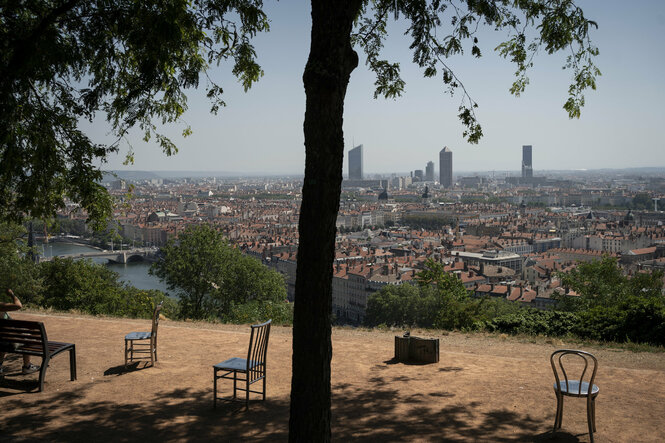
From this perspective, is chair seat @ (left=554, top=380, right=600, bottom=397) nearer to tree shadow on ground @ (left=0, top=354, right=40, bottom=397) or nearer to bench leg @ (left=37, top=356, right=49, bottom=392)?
bench leg @ (left=37, top=356, right=49, bottom=392)

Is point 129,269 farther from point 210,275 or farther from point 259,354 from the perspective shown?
point 259,354

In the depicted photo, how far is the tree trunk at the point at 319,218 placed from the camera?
3.19m

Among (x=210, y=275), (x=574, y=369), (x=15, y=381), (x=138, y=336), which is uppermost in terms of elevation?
(x=138, y=336)

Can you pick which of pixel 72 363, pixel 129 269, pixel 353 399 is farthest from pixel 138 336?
pixel 129 269

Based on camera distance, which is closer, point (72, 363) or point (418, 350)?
point (72, 363)

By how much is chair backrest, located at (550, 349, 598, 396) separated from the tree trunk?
1.69 m

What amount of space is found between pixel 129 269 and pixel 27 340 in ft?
197

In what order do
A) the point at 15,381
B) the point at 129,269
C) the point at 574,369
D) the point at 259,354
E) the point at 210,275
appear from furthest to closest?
the point at 129,269 < the point at 210,275 < the point at 574,369 < the point at 15,381 < the point at 259,354

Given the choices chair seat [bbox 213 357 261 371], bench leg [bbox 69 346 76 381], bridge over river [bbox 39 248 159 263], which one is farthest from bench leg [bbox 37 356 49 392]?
bridge over river [bbox 39 248 159 263]

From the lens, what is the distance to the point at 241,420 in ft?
13.9

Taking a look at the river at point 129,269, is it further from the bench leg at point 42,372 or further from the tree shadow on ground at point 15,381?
the bench leg at point 42,372

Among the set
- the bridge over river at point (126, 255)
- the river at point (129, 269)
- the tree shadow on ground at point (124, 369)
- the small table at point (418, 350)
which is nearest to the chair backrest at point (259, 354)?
the tree shadow on ground at point (124, 369)

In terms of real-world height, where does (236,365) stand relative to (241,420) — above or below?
above

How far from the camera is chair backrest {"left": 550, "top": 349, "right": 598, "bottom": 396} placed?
150 inches
